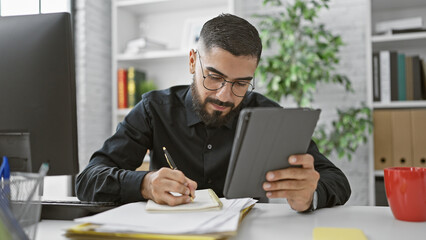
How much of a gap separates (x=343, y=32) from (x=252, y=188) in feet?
7.52

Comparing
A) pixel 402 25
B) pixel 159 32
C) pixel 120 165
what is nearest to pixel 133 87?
pixel 159 32

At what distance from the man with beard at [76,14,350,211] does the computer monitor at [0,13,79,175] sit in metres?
0.24

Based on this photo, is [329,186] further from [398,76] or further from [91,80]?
[91,80]

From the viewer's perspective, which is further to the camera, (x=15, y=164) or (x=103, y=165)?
(x=103, y=165)

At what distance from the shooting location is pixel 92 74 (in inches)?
117

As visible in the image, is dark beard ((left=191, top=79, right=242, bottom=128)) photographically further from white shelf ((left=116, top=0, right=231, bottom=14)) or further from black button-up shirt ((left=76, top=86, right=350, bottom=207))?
white shelf ((left=116, top=0, right=231, bottom=14))

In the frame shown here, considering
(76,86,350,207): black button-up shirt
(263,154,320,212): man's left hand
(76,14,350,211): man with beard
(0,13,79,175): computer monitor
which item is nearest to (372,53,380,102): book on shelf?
(76,14,350,211): man with beard

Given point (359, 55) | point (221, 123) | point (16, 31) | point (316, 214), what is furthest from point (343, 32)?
point (16, 31)

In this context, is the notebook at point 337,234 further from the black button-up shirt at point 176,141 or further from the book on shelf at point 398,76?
the book on shelf at point 398,76

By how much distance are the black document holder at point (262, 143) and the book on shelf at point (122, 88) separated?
2.26 meters

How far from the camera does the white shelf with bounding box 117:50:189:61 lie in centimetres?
287

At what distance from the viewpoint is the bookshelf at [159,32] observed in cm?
296

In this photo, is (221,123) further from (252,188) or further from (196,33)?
(196,33)

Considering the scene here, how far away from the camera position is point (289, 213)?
935mm
